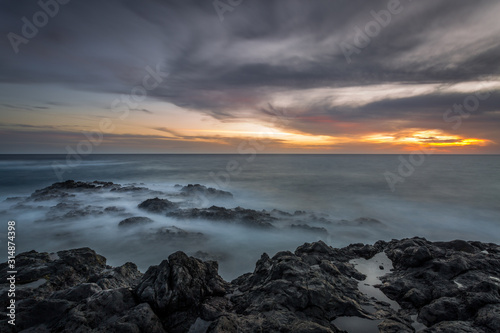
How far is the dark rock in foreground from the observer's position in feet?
15.3

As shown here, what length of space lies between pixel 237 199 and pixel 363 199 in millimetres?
16338

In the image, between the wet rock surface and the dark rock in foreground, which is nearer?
the dark rock in foreground

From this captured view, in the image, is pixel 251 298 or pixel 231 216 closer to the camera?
pixel 251 298

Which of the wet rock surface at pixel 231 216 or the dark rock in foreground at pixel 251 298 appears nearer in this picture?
the dark rock in foreground at pixel 251 298

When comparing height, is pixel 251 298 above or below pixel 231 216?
above

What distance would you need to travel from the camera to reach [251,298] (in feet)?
19.6

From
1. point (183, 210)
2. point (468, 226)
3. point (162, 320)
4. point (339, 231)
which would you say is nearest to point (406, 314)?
point (162, 320)

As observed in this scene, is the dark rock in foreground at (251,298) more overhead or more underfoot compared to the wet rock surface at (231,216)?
more overhead

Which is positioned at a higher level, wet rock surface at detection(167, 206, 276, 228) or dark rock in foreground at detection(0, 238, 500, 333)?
Answer: dark rock in foreground at detection(0, 238, 500, 333)

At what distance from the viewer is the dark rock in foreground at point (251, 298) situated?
4672 millimetres

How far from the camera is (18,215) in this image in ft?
63.1

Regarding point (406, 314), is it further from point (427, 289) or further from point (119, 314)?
point (119, 314)

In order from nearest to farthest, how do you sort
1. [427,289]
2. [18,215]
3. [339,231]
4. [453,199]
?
[427,289] < [339,231] < [18,215] < [453,199]

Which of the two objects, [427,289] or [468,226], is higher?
[427,289]
